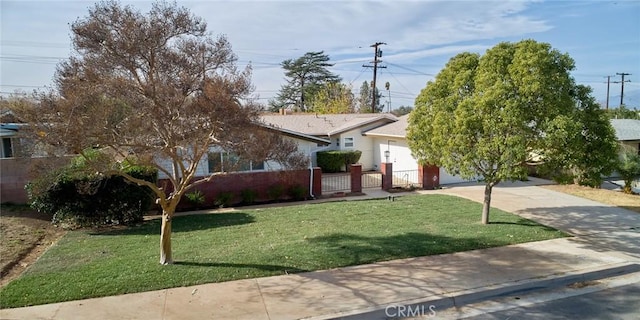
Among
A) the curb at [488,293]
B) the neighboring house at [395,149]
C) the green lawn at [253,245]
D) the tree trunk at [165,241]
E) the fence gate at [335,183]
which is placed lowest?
the curb at [488,293]

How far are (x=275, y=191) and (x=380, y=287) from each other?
30.6ft

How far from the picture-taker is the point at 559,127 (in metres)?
7.94

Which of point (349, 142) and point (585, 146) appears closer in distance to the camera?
point (585, 146)

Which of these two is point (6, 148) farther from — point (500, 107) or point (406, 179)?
point (500, 107)

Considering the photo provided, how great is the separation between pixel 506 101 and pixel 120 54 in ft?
24.8

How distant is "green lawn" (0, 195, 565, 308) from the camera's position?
21.5 ft

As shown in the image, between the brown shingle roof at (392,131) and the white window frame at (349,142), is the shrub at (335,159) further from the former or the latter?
the brown shingle roof at (392,131)

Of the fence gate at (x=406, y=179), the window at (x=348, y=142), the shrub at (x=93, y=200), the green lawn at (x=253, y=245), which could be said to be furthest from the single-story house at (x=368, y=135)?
the shrub at (x=93, y=200)

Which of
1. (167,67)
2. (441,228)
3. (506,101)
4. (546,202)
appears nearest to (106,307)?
(167,67)

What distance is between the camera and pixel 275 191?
1518 centimetres

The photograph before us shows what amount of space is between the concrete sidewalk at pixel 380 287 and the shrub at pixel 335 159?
46.0 ft

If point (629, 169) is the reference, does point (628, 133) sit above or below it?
above

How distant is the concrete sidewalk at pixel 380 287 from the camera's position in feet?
18.1

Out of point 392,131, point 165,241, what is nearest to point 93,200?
point 165,241
